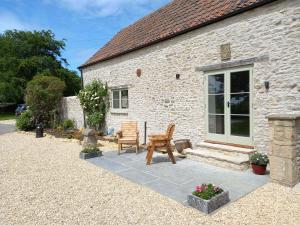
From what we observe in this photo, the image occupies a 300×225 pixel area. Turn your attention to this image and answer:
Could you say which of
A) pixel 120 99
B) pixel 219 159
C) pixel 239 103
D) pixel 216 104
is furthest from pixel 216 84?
pixel 120 99

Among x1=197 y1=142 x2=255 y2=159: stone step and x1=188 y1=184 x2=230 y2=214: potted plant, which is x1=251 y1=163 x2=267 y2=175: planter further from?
x1=188 y1=184 x2=230 y2=214: potted plant

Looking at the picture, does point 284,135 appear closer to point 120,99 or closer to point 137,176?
point 137,176

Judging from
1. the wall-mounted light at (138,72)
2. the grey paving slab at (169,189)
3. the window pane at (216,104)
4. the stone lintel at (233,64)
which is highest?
the wall-mounted light at (138,72)

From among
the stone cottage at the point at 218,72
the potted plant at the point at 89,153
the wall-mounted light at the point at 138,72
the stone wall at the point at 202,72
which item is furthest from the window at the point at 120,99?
the potted plant at the point at 89,153

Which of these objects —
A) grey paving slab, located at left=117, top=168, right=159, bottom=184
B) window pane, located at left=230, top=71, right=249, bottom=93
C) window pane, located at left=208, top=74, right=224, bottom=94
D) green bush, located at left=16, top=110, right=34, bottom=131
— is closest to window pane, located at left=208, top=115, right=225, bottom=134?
window pane, located at left=208, top=74, right=224, bottom=94

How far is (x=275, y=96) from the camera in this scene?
536cm

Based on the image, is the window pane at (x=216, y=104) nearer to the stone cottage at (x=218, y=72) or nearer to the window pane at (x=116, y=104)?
the stone cottage at (x=218, y=72)

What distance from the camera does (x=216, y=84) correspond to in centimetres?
663

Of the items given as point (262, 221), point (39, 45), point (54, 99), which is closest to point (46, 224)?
point (262, 221)

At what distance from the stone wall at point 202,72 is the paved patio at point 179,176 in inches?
45.0

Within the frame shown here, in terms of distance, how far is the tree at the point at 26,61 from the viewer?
28797 mm

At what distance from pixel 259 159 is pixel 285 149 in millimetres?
783

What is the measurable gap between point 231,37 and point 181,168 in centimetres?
359

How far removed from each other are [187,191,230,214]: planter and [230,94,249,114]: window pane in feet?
9.29
